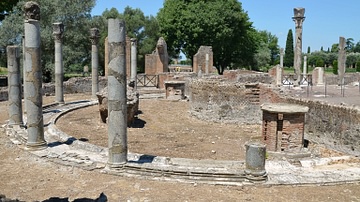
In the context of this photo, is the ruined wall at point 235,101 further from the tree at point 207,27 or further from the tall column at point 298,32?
the tree at point 207,27

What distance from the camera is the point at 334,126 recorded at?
10.1 m

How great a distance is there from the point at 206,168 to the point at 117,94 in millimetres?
2444

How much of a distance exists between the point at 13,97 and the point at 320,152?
9.57 meters

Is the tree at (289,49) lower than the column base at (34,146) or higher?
higher

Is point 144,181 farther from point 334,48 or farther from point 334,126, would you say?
point 334,48

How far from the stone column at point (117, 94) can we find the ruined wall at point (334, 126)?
5859 mm

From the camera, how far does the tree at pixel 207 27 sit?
37406mm

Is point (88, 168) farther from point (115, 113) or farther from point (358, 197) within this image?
point (358, 197)

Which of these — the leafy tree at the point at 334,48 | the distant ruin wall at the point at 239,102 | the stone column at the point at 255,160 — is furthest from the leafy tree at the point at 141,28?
the leafy tree at the point at 334,48

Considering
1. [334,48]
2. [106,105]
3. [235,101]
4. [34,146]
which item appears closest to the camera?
[34,146]

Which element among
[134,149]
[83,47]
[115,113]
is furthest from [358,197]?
[83,47]

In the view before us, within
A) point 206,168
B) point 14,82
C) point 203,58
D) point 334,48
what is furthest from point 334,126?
point 334,48

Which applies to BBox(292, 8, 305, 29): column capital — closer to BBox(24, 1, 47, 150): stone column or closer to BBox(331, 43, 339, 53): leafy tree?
BBox(24, 1, 47, 150): stone column

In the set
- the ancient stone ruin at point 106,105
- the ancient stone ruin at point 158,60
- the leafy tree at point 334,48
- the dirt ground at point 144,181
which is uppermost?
the leafy tree at point 334,48
